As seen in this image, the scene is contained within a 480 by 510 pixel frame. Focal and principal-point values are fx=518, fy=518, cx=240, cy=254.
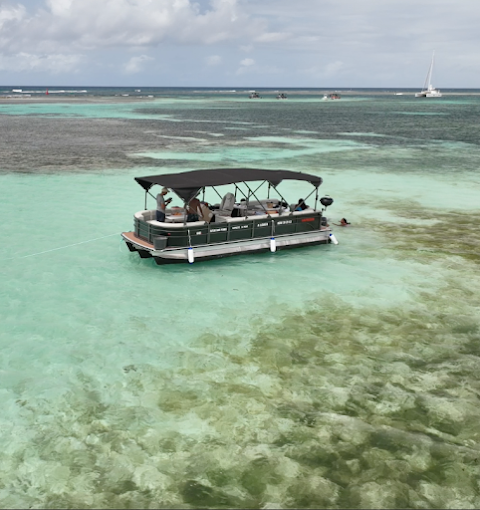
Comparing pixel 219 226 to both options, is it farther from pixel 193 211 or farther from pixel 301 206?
pixel 301 206

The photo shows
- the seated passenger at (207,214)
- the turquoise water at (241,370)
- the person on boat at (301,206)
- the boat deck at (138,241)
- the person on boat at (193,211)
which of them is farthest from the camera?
the person on boat at (301,206)

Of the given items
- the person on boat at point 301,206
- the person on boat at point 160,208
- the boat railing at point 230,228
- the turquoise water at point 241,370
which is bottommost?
the turquoise water at point 241,370

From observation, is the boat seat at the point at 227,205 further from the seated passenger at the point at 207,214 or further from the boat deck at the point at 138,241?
the boat deck at the point at 138,241

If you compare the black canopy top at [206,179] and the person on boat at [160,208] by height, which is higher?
the black canopy top at [206,179]

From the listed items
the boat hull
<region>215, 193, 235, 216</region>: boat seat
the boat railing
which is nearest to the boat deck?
the boat hull

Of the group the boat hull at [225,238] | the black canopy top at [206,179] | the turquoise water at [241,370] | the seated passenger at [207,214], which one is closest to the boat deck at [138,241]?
the boat hull at [225,238]

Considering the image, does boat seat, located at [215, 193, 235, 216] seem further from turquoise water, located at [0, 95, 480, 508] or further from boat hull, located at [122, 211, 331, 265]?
turquoise water, located at [0, 95, 480, 508]

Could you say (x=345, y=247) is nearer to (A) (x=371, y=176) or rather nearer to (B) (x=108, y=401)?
(B) (x=108, y=401)
